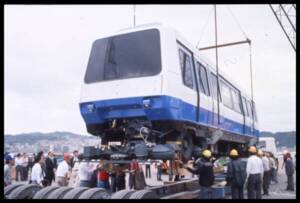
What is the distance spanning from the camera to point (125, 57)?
936 centimetres

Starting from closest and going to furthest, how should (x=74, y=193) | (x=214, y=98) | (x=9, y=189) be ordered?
(x=74, y=193) → (x=9, y=189) → (x=214, y=98)

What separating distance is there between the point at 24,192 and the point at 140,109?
10.0ft

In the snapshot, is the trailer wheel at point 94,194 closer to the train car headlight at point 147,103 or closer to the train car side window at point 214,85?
the train car headlight at point 147,103

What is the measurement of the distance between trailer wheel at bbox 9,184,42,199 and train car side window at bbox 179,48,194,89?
13.5ft

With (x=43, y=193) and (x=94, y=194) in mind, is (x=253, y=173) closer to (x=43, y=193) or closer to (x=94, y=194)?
(x=94, y=194)

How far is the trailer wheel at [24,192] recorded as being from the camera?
340 inches

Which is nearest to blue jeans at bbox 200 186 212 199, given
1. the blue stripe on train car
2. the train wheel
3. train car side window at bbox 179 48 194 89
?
the train wheel

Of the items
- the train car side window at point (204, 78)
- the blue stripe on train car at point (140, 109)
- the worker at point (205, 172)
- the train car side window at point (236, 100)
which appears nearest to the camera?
the blue stripe on train car at point (140, 109)

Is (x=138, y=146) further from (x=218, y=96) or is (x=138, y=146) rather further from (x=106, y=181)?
(x=218, y=96)

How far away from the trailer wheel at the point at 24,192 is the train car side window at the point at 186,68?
4111mm

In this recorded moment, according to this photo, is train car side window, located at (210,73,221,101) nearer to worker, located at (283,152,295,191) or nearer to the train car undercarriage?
the train car undercarriage

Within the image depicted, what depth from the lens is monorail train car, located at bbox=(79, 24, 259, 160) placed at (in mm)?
8805

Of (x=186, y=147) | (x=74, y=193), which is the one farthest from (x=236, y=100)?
(x=74, y=193)

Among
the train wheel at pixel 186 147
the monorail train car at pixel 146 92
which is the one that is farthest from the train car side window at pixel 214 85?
the train wheel at pixel 186 147
